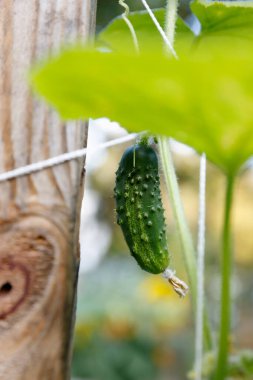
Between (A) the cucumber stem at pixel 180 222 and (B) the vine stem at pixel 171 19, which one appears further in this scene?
(B) the vine stem at pixel 171 19

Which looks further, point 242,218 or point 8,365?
point 242,218

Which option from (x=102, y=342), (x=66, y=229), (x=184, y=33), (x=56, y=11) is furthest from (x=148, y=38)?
(x=102, y=342)

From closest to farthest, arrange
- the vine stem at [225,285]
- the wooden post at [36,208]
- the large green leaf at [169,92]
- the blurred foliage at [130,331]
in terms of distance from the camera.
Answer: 1. the large green leaf at [169,92]
2. the vine stem at [225,285]
3. the wooden post at [36,208]
4. the blurred foliage at [130,331]

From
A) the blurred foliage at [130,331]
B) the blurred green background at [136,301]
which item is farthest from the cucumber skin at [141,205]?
the blurred foliage at [130,331]

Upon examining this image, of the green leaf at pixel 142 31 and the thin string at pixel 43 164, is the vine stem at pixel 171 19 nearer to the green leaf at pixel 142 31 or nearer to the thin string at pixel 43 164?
the green leaf at pixel 142 31

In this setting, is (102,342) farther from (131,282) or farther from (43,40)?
(43,40)

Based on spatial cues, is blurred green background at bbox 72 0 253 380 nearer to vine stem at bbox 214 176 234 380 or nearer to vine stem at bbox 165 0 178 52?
vine stem at bbox 165 0 178 52

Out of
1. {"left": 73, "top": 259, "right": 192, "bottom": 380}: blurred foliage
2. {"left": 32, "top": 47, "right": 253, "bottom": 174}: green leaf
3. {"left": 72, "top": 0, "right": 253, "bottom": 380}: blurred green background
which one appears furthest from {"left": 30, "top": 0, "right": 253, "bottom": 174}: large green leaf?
{"left": 73, "top": 259, "right": 192, "bottom": 380}: blurred foliage
